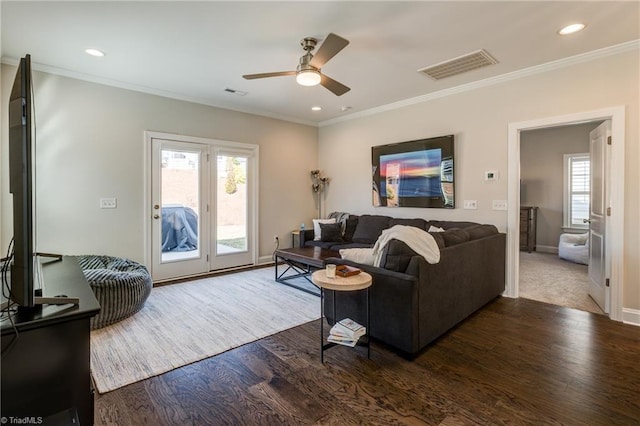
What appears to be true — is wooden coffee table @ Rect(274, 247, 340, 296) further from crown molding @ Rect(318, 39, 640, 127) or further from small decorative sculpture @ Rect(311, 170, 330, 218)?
crown molding @ Rect(318, 39, 640, 127)

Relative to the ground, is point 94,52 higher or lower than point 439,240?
higher

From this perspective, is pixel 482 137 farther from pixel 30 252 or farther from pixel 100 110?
pixel 100 110

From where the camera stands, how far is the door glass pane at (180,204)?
464cm

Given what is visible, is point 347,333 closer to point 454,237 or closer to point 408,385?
point 408,385

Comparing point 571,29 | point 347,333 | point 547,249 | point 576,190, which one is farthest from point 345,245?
point 576,190

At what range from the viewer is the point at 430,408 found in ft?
6.23

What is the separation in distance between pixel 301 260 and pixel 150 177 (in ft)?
8.09

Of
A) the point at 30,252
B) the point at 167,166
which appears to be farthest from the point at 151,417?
the point at 167,166

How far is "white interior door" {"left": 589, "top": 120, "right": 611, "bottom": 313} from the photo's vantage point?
10.9 feet

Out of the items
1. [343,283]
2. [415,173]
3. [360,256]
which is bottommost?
[343,283]

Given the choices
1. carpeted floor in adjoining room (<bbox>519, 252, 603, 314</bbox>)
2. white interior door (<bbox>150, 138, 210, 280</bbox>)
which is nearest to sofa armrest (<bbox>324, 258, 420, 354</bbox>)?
carpeted floor in adjoining room (<bbox>519, 252, 603, 314</bbox>)

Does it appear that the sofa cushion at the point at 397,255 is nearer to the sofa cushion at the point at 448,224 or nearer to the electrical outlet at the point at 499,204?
the sofa cushion at the point at 448,224

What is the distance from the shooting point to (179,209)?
15.6ft

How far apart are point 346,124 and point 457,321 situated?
13.6 ft
